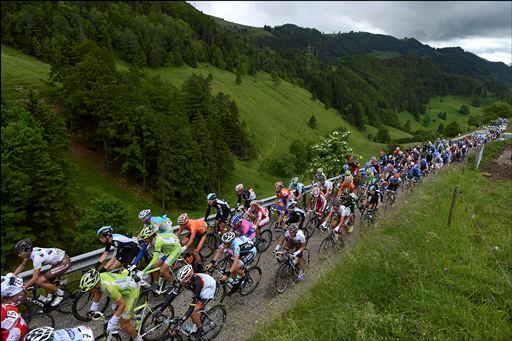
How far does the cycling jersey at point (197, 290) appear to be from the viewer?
848 cm

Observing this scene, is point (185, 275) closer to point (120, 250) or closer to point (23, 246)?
point (120, 250)

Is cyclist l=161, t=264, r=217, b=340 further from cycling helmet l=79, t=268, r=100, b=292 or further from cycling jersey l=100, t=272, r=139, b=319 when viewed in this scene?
cycling helmet l=79, t=268, r=100, b=292

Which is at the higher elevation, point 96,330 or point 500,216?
point 500,216

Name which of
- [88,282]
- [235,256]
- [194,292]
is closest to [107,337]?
[88,282]

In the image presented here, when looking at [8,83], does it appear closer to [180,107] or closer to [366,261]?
[180,107]

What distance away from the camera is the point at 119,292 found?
26.2 feet

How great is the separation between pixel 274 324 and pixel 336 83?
542 feet

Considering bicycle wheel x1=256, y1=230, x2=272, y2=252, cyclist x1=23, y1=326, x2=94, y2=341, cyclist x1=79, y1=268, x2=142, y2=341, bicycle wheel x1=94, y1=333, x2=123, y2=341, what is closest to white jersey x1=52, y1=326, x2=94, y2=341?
cyclist x1=23, y1=326, x2=94, y2=341

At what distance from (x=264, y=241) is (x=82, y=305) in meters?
7.11

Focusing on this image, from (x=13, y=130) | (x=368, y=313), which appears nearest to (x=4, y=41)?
(x=13, y=130)

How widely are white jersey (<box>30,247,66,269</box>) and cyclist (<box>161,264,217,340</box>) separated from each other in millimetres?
3407

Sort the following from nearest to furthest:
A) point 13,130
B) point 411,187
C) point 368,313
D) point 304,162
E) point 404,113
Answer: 1. point 368,313
2. point 411,187
3. point 13,130
4. point 304,162
5. point 404,113

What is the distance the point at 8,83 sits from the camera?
45.2 meters

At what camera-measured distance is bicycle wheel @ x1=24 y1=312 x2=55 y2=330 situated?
8680 mm
